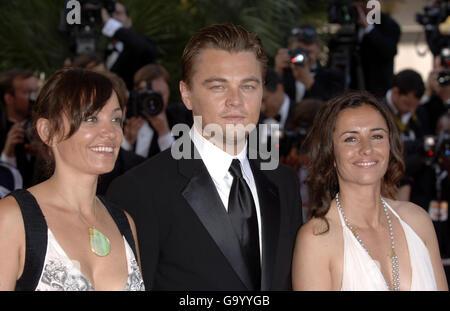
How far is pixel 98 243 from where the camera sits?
2145 mm

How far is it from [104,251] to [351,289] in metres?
0.89

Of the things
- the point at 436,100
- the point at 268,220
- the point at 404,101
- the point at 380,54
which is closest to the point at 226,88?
the point at 268,220

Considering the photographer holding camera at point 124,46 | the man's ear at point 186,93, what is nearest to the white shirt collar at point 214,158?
the man's ear at point 186,93

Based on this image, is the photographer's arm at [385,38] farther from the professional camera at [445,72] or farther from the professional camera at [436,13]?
the professional camera at [436,13]

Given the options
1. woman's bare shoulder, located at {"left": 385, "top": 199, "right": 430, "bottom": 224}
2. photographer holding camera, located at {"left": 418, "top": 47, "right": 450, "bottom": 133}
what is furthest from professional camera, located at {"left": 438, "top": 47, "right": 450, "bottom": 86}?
woman's bare shoulder, located at {"left": 385, "top": 199, "right": 430, "bottom": 224}

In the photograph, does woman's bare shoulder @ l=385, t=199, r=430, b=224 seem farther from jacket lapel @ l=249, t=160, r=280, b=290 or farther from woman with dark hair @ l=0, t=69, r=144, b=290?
woman with dark hair @ l=0, t=69, r=144, b=290

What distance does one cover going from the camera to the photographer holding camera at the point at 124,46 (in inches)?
202

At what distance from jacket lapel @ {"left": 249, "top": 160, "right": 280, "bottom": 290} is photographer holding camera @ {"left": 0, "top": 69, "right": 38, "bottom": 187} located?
2.27 meters

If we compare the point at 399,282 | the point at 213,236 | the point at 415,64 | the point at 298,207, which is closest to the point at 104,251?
the point at 213,236

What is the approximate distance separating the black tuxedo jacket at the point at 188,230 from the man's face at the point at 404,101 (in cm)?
307

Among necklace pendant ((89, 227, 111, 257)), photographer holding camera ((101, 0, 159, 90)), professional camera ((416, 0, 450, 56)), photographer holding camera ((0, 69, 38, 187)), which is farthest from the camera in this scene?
professional camera ((416, 0, 450, 56))

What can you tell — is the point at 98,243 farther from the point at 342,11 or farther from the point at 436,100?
the point at 436,100

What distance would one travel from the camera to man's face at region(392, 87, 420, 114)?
5.14 m
